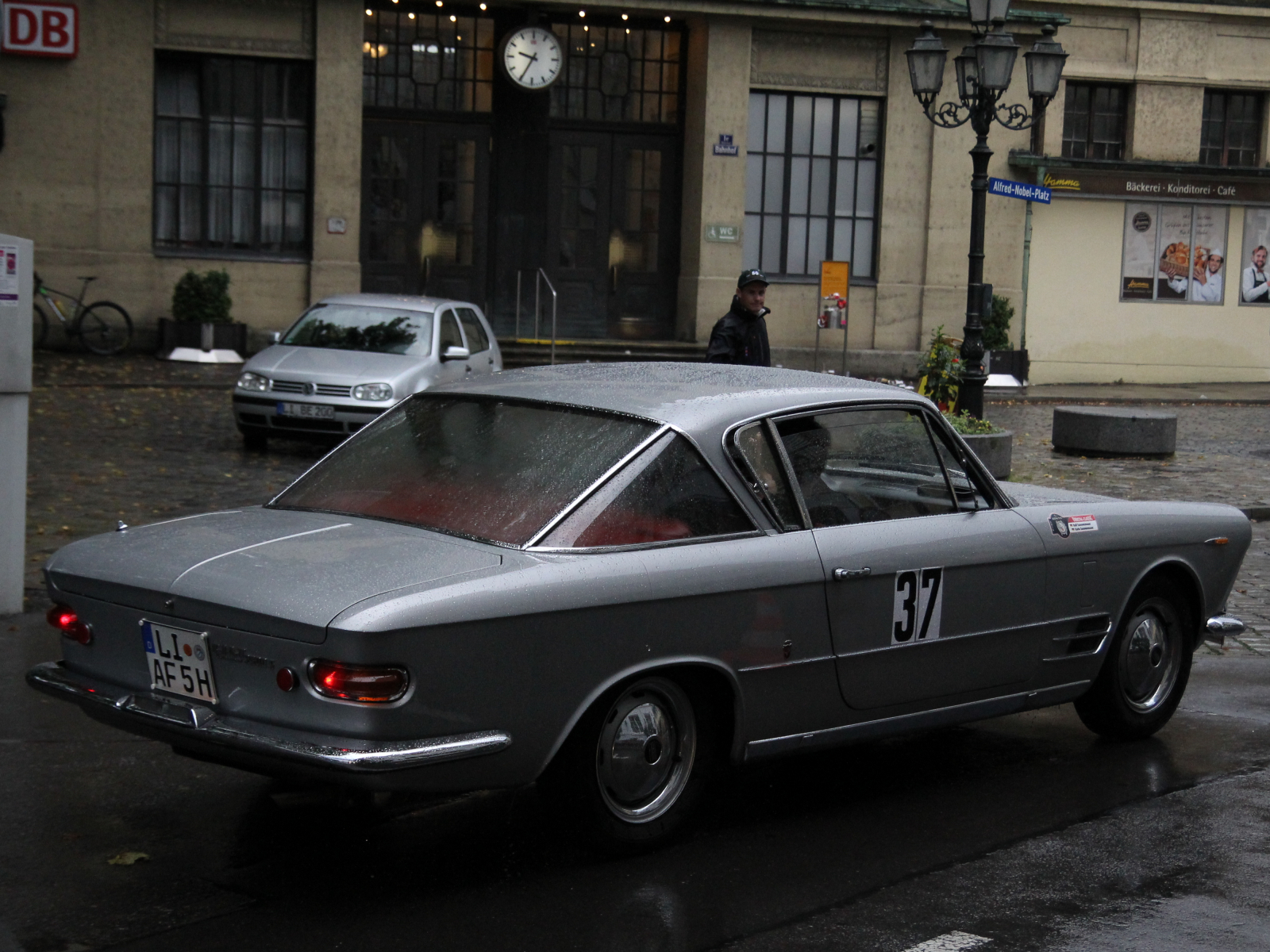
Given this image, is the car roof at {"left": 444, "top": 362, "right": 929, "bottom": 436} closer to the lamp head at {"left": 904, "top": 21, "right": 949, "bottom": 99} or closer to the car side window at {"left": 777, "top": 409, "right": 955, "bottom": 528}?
the car side window at {"left": 777, "top": 409, "right": 955, "bottom": 528}

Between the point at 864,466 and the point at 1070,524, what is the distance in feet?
3.15

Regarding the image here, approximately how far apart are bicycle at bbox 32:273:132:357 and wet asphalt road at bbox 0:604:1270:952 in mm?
17507

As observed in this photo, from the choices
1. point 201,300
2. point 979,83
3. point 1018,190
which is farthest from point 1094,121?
point 201,300

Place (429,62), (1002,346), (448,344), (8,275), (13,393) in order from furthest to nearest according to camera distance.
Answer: (1002,346) → (429,62) → (448,344) → (13,393) → (8,275)

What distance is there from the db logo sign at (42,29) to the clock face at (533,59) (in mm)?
6264

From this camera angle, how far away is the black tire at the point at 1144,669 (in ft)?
21.4

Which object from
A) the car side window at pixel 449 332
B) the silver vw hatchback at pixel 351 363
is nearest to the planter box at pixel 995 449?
the silver vw hatchback at pixel 351 363

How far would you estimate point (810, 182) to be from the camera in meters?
26.6

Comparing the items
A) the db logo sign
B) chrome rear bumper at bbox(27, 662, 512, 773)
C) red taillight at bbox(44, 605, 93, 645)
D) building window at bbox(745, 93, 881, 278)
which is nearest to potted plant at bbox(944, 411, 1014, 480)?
red taillight at bbox(44, 605, 93, 645)

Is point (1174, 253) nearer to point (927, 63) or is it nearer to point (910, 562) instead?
point (927, 63)

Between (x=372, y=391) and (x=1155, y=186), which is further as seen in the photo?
(x=1155, y=186)

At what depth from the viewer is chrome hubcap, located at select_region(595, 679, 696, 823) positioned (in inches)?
190

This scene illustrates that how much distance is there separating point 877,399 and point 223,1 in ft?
67.0

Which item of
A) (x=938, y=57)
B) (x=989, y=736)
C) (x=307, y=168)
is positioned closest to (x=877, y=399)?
(x=989, y=736)
